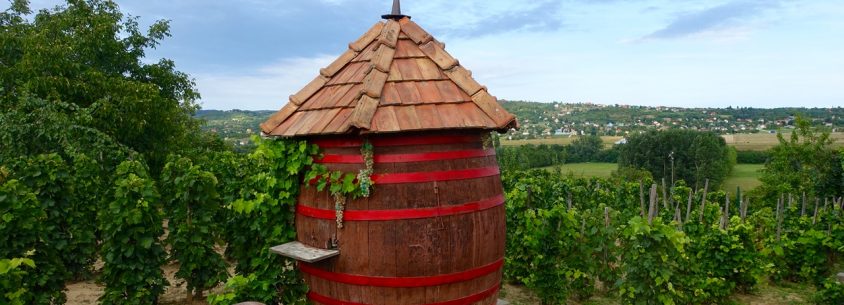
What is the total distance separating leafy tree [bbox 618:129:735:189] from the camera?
165ft

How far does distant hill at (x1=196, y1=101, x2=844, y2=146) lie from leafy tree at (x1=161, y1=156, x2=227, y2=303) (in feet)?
273

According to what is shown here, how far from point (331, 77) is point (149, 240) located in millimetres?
3738

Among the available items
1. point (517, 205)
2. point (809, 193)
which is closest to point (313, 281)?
point (517, 205)

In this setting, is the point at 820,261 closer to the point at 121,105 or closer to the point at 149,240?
the point at 149,240

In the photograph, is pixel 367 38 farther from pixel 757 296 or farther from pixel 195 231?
pixel 757 296

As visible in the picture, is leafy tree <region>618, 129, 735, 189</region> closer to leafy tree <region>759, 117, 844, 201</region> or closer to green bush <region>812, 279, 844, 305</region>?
leafy tree <region>759, 117, 844, 201</region>

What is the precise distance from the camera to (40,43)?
545 inches

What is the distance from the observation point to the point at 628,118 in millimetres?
122812

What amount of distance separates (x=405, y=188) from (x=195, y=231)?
15.6 feet

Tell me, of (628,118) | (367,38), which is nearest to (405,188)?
(367,38)

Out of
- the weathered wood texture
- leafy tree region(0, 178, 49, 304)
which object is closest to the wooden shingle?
the weathered wood texture

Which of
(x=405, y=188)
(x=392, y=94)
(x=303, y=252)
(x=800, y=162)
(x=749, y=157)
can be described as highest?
(x=392, y=94)

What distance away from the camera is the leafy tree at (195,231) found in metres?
7.63

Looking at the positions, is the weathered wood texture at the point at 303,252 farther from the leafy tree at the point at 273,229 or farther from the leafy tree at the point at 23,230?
the leafy tree at the point at 23,230
